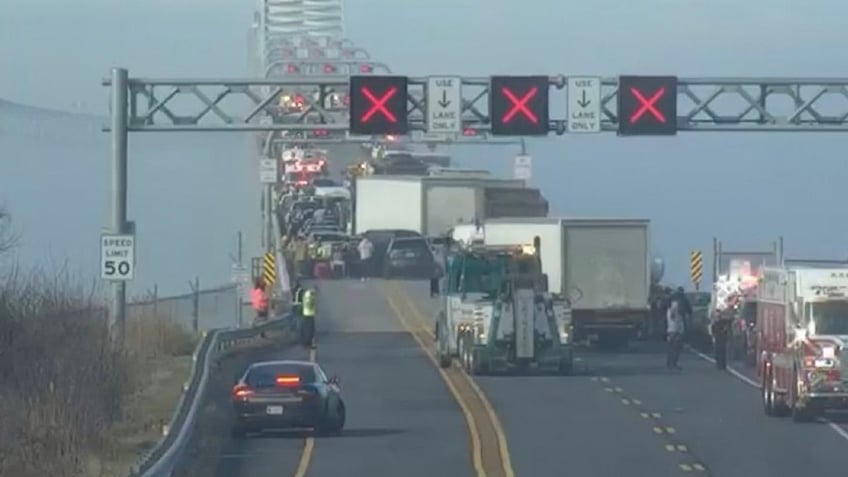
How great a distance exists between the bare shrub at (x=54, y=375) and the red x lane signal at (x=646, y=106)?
1157cm

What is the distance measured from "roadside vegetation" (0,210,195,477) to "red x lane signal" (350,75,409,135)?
239 inches

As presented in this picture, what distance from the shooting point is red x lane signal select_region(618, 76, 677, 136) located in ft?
144

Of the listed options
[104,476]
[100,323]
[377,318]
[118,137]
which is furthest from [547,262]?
[104,476]

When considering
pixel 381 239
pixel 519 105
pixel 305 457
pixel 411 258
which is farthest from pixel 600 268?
pixel 305 457

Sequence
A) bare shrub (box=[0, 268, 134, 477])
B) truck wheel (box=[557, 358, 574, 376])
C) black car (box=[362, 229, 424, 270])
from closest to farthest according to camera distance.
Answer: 1. bare shrub (box=[0, 268, 134, 477])
2. truck wheel (box=[557, 358, 574, 376])
3. black car (box=[362, 229, 424, 270])

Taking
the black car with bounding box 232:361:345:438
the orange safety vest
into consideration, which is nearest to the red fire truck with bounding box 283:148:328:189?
the orange safety vest

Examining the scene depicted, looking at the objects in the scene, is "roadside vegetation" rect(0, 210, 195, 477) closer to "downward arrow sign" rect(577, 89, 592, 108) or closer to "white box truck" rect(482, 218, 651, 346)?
"downward arrow sign" rect(577, 89, 592, 108)

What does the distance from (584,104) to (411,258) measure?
969 inches

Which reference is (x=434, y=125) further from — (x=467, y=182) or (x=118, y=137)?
(x=467, y=182)

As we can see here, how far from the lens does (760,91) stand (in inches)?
1818

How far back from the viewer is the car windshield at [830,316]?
3612 cm

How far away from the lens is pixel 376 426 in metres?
→ 35.5

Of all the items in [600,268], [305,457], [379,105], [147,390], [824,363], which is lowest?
[305,457]

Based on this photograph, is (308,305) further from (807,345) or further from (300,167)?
(300,167)
